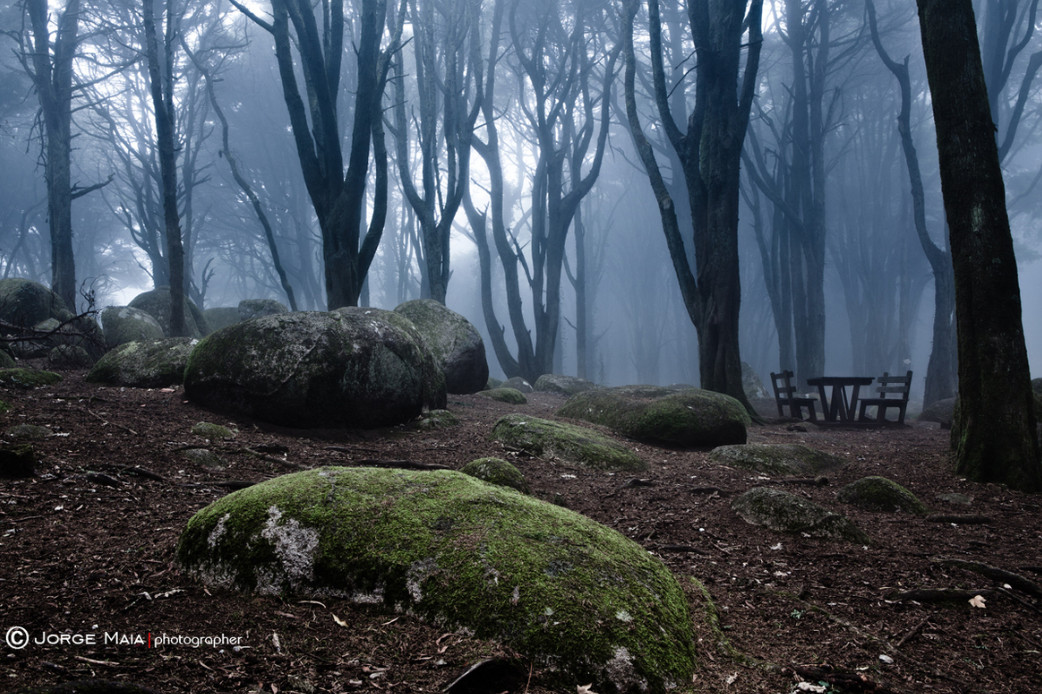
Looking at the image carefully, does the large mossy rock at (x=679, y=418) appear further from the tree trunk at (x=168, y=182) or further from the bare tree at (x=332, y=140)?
the tree trunk at (x=168, y=182)

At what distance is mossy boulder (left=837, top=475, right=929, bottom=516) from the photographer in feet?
15.6

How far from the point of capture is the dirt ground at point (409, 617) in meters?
2.01

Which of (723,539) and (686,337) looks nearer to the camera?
(723,539)

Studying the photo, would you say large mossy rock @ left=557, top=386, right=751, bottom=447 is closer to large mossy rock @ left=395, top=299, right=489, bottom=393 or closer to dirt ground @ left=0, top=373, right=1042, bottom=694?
dirt ground @ left=0, top=373, right=1042, bottom=694

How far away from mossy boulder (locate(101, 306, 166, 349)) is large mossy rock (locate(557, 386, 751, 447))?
1139cm

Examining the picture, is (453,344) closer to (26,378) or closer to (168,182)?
(26,378)

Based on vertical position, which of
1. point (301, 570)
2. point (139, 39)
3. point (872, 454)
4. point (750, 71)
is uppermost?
point (139, 39)

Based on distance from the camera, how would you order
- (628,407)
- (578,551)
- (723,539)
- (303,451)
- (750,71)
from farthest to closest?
(750,71)
(628,407)
(303,451)
(723,539)
(578,551)

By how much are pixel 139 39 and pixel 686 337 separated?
36.4m

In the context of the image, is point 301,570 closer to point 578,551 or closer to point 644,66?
point 578,551

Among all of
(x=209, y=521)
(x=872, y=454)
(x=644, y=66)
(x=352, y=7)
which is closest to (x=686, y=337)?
(x=644, y=66)

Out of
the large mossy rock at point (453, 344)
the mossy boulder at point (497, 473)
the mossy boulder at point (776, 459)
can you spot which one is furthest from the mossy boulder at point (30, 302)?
the mossy boulder at point (776, 459)

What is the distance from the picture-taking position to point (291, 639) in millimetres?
2137

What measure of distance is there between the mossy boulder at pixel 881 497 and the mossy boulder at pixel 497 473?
2.80 metres
